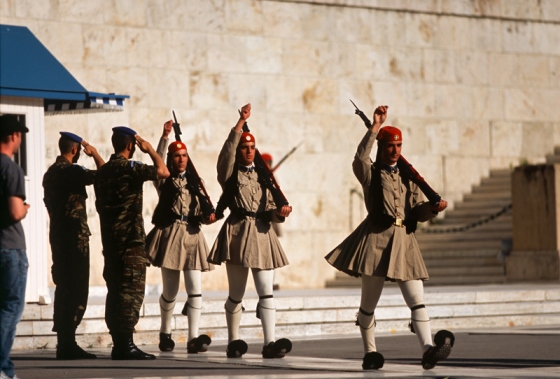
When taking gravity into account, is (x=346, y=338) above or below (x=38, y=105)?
below

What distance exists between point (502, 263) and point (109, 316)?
455 inches

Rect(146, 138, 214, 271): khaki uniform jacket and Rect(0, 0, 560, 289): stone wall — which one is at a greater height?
Rect(0, 0, 560, 289): stone wall

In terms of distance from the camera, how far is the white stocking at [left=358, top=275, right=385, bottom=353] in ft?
35.3

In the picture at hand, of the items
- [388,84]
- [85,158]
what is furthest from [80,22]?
[388,84]

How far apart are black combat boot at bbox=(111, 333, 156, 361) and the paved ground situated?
15 cm

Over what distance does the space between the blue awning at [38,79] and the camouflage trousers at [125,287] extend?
106 inches

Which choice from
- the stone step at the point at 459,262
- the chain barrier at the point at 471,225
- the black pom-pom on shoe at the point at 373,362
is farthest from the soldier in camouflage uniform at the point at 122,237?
the chain barrier at the point at 471,225

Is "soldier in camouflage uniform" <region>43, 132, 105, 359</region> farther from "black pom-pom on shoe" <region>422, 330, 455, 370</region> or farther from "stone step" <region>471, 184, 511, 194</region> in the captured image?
"stone step" <region>471, 184, 511, 194</region>

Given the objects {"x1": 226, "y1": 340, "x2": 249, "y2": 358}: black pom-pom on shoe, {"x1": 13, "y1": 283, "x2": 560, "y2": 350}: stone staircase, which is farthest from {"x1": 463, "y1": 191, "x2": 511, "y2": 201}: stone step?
{"x1": 226, "y1": 340, "x2": 249, "y2": 358}: black pom-pom on shoe

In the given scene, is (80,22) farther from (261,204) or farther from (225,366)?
(225,366)

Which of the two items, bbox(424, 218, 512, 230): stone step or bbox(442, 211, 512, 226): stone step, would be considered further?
bbox(442, 211, 512, 226): stone step

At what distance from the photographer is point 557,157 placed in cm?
2661

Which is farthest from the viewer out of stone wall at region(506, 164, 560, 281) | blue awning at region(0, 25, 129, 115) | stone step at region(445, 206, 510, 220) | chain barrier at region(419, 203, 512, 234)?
stone step at region(445, 206, 510, 220)

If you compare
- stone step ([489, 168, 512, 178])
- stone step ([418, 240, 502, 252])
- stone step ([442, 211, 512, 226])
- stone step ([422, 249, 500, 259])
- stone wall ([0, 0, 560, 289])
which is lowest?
stone step ([422, 249, 500, 259])
